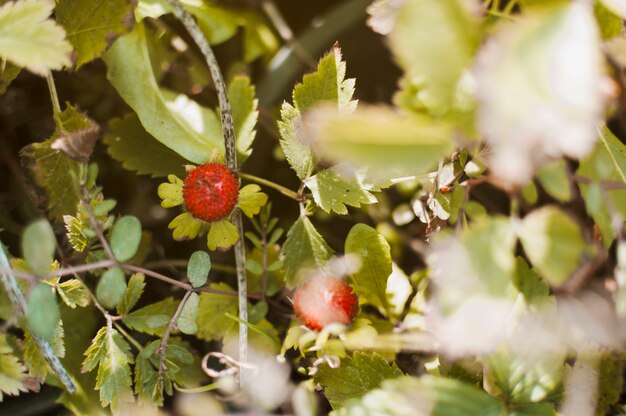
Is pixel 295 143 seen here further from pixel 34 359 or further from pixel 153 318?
pixel 34 359

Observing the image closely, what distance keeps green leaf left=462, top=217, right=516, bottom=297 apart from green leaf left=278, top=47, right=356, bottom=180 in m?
0.21

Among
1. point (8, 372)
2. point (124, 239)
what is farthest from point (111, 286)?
point (8, 372)

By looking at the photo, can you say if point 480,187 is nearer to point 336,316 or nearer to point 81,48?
point 336,316

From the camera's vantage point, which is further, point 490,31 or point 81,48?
point 81,48

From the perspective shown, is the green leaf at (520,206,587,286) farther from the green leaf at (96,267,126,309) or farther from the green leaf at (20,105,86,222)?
the green leaf at (20,105,86,222)

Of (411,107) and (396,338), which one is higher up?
(411,107)

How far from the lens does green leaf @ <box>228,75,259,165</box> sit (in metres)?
0.59

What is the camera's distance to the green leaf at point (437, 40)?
0.31 metres

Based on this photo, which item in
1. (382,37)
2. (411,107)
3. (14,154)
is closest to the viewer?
(411,107)

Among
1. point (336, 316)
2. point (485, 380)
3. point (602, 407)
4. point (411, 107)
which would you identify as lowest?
point (602, 407)

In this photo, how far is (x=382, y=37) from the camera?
91 centimetres

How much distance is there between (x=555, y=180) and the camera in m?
0.38

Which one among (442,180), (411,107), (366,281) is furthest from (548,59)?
(366,281)

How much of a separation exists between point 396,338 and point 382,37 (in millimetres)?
505
